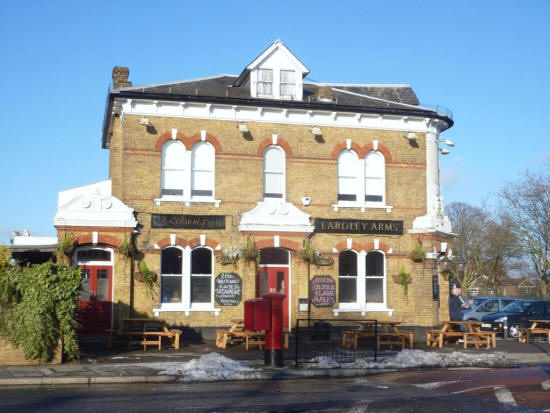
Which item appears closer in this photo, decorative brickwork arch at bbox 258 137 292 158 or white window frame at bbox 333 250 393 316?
decorative brickwork arch at bbox 258 137 292 158

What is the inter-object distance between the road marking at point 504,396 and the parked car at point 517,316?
17190 millimetres

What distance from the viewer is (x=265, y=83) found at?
26391 millimetres

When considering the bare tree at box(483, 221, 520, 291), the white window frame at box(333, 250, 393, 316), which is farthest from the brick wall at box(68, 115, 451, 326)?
the bare tree at box(483, 221, 520, 291)

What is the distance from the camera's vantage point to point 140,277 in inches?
943

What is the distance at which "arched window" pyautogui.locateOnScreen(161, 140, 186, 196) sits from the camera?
25.0 meters

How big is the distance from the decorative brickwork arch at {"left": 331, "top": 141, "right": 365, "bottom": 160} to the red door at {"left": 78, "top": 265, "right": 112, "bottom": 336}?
8687 millimetres

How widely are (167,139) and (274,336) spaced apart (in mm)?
10067

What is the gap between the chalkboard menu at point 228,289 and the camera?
24.8 m

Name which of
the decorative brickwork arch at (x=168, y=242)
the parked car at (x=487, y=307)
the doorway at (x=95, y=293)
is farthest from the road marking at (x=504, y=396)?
the parked car at (x=487, y=307)

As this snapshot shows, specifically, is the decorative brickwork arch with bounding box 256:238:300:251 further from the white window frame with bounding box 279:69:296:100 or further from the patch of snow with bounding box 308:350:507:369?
the patch of snow with bounding box 308:350:507:369

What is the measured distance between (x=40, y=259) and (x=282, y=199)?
931 centimetres

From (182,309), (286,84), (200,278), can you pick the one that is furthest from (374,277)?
(286,84)

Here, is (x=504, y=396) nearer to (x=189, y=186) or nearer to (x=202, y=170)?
(x=189, y=186)

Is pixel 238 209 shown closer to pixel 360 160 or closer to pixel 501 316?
pixel 360 160
